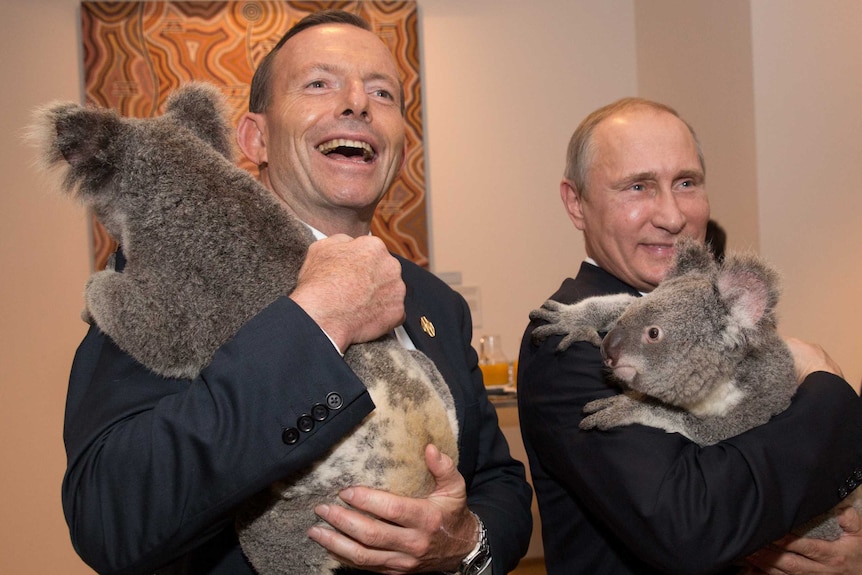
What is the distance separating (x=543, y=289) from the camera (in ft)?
18.5

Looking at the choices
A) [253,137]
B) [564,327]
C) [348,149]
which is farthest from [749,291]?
[253,137]

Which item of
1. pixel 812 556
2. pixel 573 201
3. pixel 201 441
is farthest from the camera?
pixel 573 201

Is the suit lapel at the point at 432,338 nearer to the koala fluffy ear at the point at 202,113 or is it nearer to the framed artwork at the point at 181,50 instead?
the koala fluffy ear at the point at 202,113

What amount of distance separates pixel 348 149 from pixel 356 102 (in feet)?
0.33

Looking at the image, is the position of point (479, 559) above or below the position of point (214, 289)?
below

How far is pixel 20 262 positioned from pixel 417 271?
3890 millimetres

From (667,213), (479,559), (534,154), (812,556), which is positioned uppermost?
(667,213)

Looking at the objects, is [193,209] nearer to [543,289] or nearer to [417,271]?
[417,271]

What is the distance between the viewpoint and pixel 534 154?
5633 mm

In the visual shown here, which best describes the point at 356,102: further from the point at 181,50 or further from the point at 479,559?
the point at 181,50

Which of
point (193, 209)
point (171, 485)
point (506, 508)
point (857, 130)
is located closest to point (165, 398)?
point (171, 485)

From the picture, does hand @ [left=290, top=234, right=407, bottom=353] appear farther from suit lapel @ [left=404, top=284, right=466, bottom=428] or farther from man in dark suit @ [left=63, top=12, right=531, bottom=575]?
suit lapel @ [left=404, top=284, right=466, bottom=428]

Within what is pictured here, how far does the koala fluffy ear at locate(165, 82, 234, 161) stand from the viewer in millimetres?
1351

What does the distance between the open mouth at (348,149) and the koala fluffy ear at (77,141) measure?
1.63 ft
